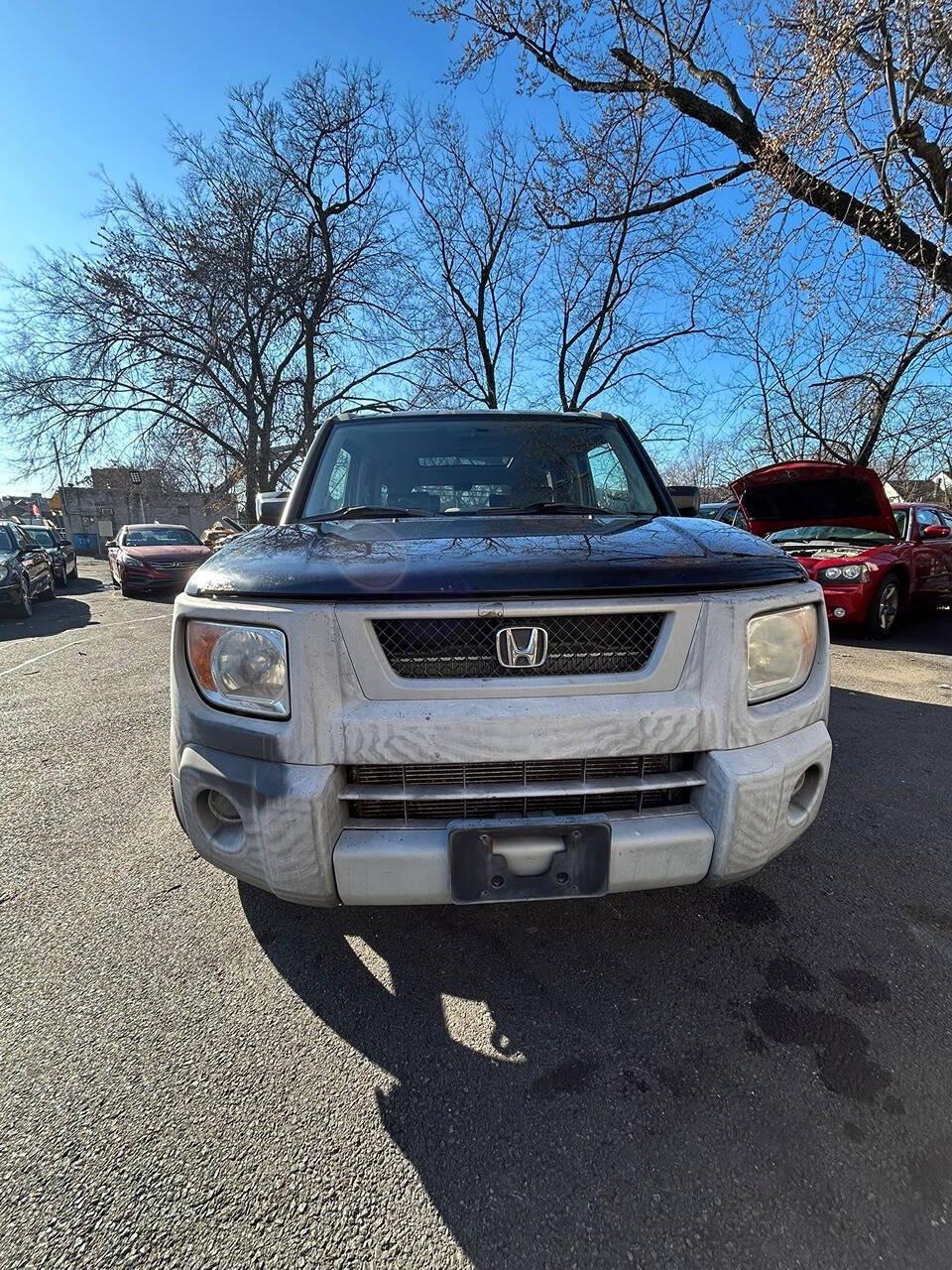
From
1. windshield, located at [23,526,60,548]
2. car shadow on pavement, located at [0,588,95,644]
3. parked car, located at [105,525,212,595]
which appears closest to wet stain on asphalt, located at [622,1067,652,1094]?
car shadow on pavement, located at [0,588,95,644]

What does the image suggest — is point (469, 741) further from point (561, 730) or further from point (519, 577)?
point (519, 577)

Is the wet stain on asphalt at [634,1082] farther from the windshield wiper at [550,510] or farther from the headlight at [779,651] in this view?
the windshield wiper at [550,510]

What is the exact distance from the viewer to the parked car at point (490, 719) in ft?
5.10

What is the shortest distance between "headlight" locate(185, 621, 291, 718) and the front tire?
7.98 m

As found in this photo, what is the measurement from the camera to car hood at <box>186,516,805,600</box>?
1571mm

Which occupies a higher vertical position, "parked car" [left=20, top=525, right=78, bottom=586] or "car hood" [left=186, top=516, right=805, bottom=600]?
"car hood" [left=186, top=516, right=805, bottom=600]

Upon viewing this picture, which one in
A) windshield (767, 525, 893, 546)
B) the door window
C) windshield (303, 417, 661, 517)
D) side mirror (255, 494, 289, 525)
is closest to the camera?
windshield (303, 417, 661, 517)

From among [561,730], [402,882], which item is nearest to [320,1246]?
[402,882]

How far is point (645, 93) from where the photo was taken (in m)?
8.78

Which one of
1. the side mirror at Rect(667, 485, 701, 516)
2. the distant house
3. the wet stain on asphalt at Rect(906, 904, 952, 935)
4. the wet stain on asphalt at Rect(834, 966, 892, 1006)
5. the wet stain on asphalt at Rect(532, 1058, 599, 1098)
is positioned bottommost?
the wet stain on asphalt at Rect(906, 904, 952, 935)

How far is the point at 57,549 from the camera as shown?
1614 centimetres

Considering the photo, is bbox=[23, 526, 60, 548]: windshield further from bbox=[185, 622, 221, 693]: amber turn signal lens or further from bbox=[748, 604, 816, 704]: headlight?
bbox=[748, 604, 816, 704]: headlight

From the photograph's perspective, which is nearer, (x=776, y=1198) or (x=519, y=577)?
(x=776, y=1198)

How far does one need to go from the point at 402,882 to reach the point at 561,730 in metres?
0.58
